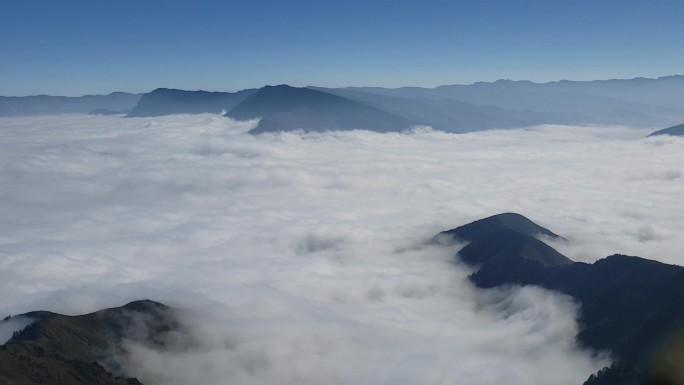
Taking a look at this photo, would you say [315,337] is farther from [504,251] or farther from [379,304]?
[504,251]

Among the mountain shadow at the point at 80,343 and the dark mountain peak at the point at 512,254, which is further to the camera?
the dark mountain peak at the point at 512,254

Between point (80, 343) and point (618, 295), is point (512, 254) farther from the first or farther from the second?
point (80, 343)

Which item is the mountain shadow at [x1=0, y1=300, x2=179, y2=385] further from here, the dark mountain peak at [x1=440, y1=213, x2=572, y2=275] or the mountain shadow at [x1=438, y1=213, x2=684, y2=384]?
the dark mountain peak at [x1=440, y1=213, x2=572, y2=275]

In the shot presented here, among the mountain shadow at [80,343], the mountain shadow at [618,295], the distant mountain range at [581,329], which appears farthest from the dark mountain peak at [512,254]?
the mountain shadow at [80,343]

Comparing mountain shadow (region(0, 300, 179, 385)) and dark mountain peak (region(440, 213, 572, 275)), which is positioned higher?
dark mountain peak (region(440, 213, 572, 275))

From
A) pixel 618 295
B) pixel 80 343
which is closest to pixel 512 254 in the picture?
pixel 618 295

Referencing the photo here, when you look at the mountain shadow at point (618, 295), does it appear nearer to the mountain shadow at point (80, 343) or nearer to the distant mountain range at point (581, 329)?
the distant mountain range at point (581, 329)

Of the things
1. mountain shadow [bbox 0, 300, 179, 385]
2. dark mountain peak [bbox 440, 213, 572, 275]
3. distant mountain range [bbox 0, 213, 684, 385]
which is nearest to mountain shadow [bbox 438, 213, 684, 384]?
dark mountain peak [bbox 440, 213, 572, 275]
